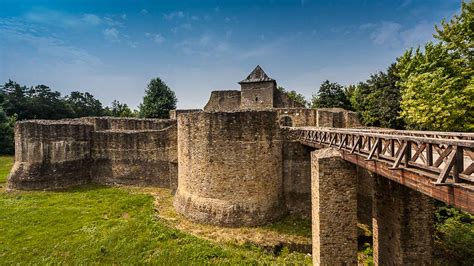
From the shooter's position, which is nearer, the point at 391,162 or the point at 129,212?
the point at 391,162

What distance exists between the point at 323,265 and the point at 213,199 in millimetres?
5599

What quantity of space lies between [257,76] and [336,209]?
20.7 m

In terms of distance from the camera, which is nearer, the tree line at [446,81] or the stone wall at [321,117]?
the tree line at [446,81]

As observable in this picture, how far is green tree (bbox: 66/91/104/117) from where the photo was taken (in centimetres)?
4690

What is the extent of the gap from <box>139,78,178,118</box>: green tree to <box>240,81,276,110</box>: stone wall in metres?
12.8

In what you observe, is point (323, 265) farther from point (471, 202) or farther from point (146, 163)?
point (146, 163)

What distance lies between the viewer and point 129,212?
490 inches

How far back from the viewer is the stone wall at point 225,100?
26531mm

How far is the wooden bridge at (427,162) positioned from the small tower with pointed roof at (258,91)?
59.8ft

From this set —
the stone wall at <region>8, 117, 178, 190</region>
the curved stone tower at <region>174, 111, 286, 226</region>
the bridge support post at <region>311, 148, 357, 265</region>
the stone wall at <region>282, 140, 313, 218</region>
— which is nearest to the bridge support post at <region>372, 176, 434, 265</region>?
the bridge support post at <region>311, 148, 357, 265</region>

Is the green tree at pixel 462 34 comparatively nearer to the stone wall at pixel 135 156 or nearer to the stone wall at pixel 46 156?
the stone wall at pixel 135 156

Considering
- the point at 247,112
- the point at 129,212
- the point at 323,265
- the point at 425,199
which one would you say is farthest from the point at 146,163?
the point at 425,199

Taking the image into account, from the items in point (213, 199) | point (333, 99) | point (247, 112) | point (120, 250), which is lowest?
point (120, 250)

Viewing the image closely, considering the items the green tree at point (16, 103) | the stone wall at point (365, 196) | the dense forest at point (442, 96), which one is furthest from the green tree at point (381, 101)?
the green tree at point (16, 103)
